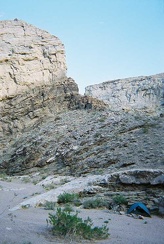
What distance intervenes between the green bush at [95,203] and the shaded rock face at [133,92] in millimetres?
43279

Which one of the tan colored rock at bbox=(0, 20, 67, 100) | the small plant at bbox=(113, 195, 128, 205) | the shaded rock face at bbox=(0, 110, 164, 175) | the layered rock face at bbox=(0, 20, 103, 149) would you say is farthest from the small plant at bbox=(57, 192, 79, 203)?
the tan colored rock at bbox=(0, 20, 67, 100)

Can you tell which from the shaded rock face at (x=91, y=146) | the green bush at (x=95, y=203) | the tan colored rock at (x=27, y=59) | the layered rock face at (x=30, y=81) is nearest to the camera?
the green bush at (x=95, y=203)

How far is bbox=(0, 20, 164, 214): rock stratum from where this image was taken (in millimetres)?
14546

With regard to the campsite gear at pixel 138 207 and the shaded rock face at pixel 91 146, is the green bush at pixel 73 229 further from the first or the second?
the shaded rock face at pixel 91 146

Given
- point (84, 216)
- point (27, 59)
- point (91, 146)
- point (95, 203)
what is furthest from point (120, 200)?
point (27, 59)

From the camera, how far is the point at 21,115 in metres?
37.5

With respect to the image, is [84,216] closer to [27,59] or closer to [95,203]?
[95,203]

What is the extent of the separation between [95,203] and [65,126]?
57.9 feet

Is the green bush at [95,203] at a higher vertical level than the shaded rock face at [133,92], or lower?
lower

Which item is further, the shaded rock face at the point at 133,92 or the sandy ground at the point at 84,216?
the shaded rock face at the point at 133,92

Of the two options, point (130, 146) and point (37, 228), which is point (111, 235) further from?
point (130, 146)

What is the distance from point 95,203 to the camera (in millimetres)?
10688

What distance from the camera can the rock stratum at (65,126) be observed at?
14546 millimetres

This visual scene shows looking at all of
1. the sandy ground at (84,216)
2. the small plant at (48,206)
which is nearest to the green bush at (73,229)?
the sandy ground at (84,216)
